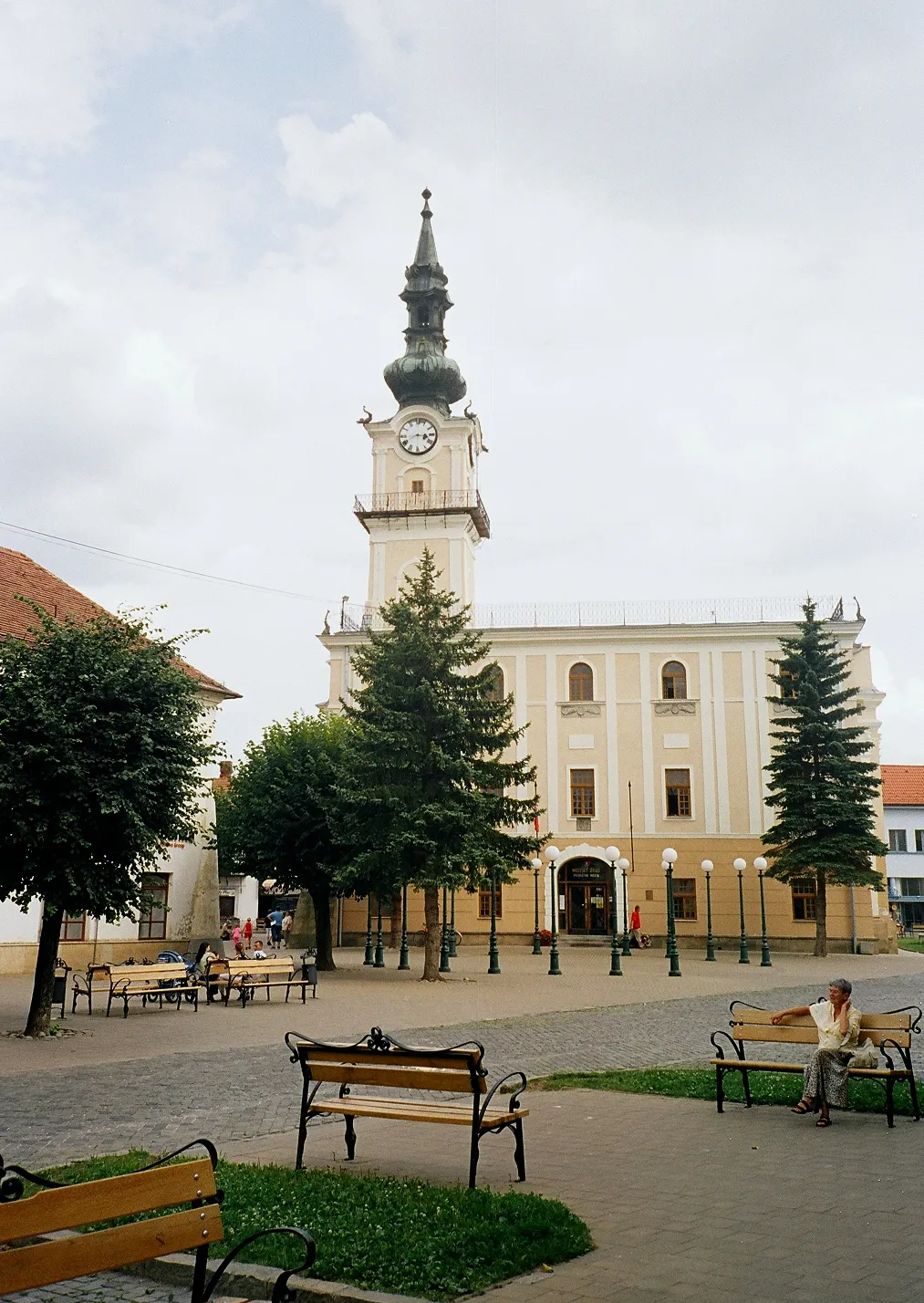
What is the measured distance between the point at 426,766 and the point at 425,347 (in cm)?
3033

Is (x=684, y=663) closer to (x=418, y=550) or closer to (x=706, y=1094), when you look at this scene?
(x=418, y=550)

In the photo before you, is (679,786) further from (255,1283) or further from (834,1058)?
(255,1283)

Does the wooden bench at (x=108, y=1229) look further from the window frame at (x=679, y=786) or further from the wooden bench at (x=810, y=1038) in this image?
the window frame at (x=679, y=786)

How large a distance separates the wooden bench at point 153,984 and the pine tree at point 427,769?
591cm

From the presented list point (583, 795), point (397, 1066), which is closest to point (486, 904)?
point (583, 795)

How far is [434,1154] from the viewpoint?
8.38 meters

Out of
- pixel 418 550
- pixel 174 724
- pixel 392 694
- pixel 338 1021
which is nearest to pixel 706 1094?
pixel 338 1021

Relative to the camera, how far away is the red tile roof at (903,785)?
260 feet

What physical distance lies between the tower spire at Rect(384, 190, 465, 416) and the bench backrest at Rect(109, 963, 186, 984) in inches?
1371

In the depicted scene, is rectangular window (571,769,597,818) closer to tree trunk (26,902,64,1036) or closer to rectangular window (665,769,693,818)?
rectangular window (665,769,693,818)

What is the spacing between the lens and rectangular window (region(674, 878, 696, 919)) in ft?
148

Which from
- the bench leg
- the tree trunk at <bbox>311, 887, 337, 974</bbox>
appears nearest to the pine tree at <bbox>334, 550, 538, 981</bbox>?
the tree trunk at <bbox>311, 887, 337, 974</bbox>

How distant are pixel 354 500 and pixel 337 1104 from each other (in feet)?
147

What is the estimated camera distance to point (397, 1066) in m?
7.90
